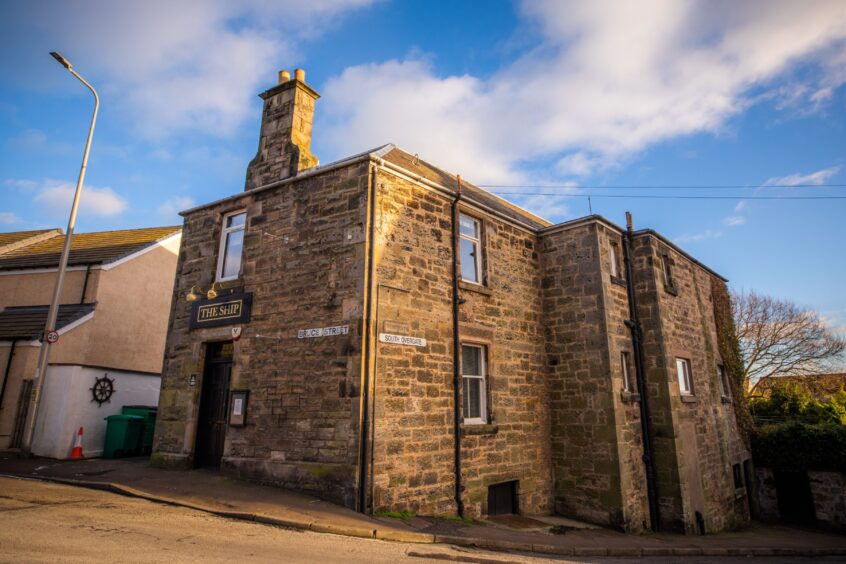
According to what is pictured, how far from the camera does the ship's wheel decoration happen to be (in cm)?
1371

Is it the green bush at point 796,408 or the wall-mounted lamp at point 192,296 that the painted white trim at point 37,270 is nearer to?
the wall-mounted lamp at point 192,296

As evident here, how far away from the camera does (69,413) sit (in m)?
13.0

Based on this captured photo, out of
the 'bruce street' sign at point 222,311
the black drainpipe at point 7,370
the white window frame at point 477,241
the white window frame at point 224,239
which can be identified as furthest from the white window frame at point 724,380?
the black drainpipe at point 7,370

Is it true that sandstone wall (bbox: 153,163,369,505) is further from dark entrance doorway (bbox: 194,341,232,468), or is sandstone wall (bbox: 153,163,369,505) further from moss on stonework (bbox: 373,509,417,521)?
moss on stonework (bbox: 373,509,417,521)

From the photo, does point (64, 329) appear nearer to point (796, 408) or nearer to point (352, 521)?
point (352, 521)

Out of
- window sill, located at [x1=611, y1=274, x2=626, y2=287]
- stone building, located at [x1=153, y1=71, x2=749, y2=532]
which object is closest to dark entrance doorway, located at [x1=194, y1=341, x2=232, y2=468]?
stone building, located at [x1=153, y1=71, x2=749, y2=532]

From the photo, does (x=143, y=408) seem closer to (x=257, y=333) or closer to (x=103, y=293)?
(x=103, y=293)

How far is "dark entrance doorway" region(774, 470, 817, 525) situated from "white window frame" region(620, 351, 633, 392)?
33.5ft

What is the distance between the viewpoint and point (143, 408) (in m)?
14.3

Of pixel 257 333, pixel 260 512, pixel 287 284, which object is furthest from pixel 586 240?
pixel 260 512

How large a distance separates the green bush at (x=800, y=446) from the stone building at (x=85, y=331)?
20.9 meters

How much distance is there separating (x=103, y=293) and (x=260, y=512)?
1109cm

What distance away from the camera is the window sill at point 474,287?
10608 millimetres

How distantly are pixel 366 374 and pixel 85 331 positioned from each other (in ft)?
34.2
